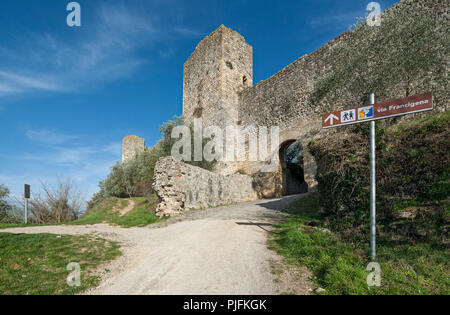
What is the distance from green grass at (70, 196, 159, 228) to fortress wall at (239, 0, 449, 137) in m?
10.3

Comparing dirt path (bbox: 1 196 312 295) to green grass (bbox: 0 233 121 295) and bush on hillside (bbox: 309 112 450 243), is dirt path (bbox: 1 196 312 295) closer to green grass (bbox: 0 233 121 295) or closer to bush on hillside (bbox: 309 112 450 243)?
green grass (bbox: 0 233 121 295)

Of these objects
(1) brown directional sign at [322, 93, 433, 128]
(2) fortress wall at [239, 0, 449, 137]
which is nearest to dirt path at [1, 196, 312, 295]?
(1) brown directional sign at [322, 93, 433, 128]

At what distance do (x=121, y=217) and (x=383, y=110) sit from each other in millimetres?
12638

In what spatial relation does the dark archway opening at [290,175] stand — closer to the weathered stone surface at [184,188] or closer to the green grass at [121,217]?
the weathered stone surface at [184,188]

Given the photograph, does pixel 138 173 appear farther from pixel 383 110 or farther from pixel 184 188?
pixel 383 110

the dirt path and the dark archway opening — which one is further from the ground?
the dark archway opening

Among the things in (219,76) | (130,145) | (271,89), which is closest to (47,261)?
(271,89)

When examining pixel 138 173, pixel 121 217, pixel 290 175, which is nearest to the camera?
pixel 121 217

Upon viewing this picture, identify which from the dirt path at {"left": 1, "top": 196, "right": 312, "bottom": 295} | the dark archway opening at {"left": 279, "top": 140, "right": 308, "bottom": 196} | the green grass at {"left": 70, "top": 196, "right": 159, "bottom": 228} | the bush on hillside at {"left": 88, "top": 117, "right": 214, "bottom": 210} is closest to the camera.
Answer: the dirt path at {"left": 1, "top": 196, "right": 312, "bottom": 295}

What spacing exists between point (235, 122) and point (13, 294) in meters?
17.3

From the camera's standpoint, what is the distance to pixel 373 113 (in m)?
3.78

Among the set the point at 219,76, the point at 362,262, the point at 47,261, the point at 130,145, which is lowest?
the point at 47,261

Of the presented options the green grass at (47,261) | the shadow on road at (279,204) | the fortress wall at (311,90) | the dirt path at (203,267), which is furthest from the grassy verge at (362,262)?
the fortress wall at (311,90)

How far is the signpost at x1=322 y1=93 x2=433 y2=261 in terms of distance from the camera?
337 cm
